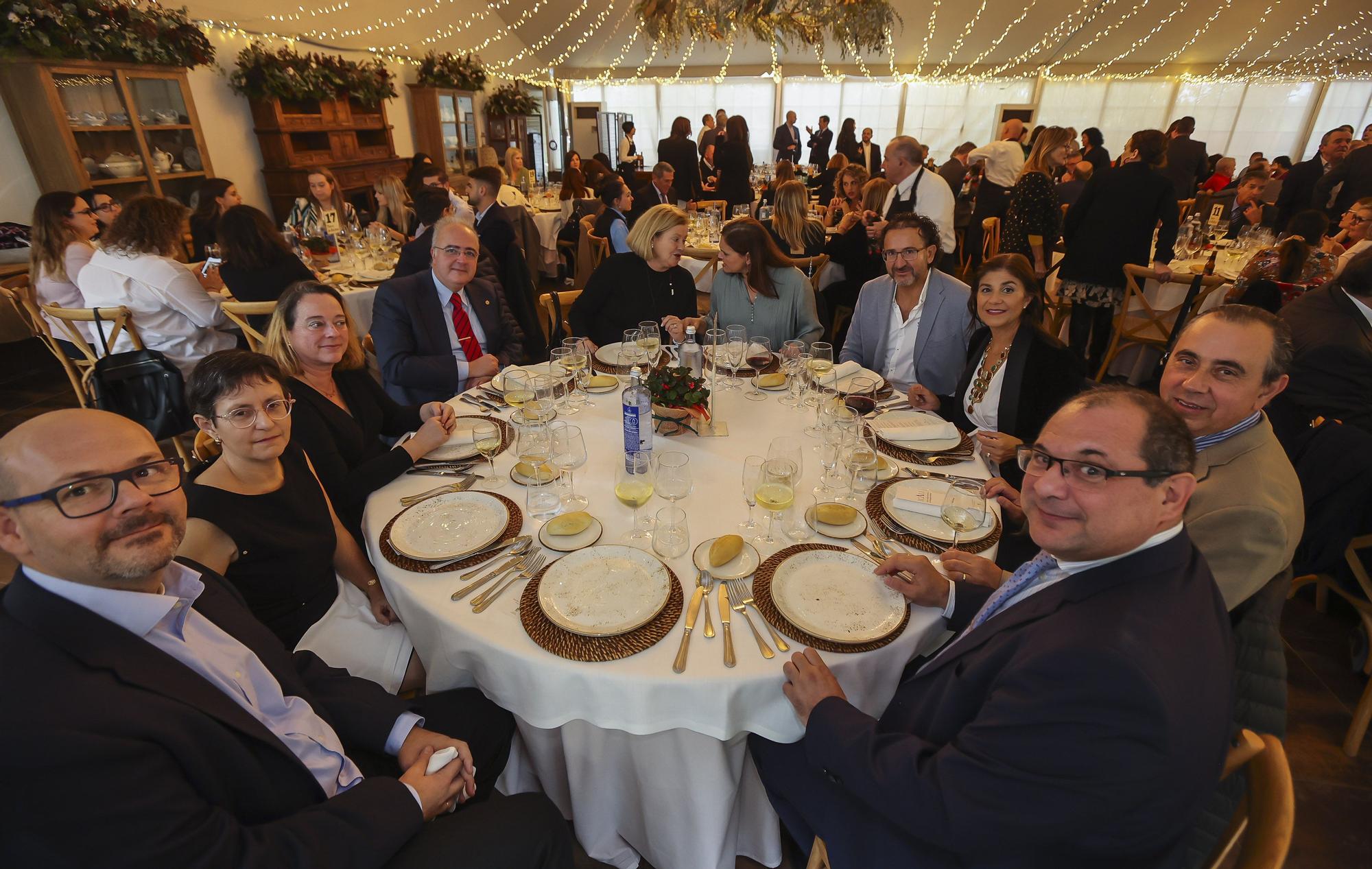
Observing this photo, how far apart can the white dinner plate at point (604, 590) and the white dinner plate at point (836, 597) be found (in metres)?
0.29

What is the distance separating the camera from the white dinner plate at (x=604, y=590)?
1377mm

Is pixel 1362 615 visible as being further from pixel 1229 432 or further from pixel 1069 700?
pixel 1069 700

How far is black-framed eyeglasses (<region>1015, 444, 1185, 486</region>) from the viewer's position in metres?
1.11

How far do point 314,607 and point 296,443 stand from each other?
18.6 inches

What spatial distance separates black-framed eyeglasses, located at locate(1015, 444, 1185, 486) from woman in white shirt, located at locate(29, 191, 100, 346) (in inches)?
205

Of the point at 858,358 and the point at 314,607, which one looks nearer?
the point at 314,607

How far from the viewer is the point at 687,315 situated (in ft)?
12.2

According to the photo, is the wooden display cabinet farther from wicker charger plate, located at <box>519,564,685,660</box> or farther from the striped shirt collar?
the striped shirt collar

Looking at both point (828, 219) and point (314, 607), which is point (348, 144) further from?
point (314, 607)

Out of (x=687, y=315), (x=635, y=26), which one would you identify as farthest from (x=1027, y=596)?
(x=635, y=26)

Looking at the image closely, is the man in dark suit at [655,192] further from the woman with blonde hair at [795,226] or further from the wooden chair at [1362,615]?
the wooden chair at [1362,615]

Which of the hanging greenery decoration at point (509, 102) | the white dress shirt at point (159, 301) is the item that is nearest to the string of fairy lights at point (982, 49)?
the hanging greenery decoration at point (509, 102)

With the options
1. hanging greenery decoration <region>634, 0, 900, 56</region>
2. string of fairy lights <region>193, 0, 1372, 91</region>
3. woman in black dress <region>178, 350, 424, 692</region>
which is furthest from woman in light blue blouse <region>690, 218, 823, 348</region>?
string of fairy lights <region>193, 0, 1372, 91</region>

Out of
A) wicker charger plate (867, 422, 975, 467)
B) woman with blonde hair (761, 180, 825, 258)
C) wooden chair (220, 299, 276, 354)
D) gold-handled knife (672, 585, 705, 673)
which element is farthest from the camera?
woman with blonde hair (761, 180, 825, 258)
